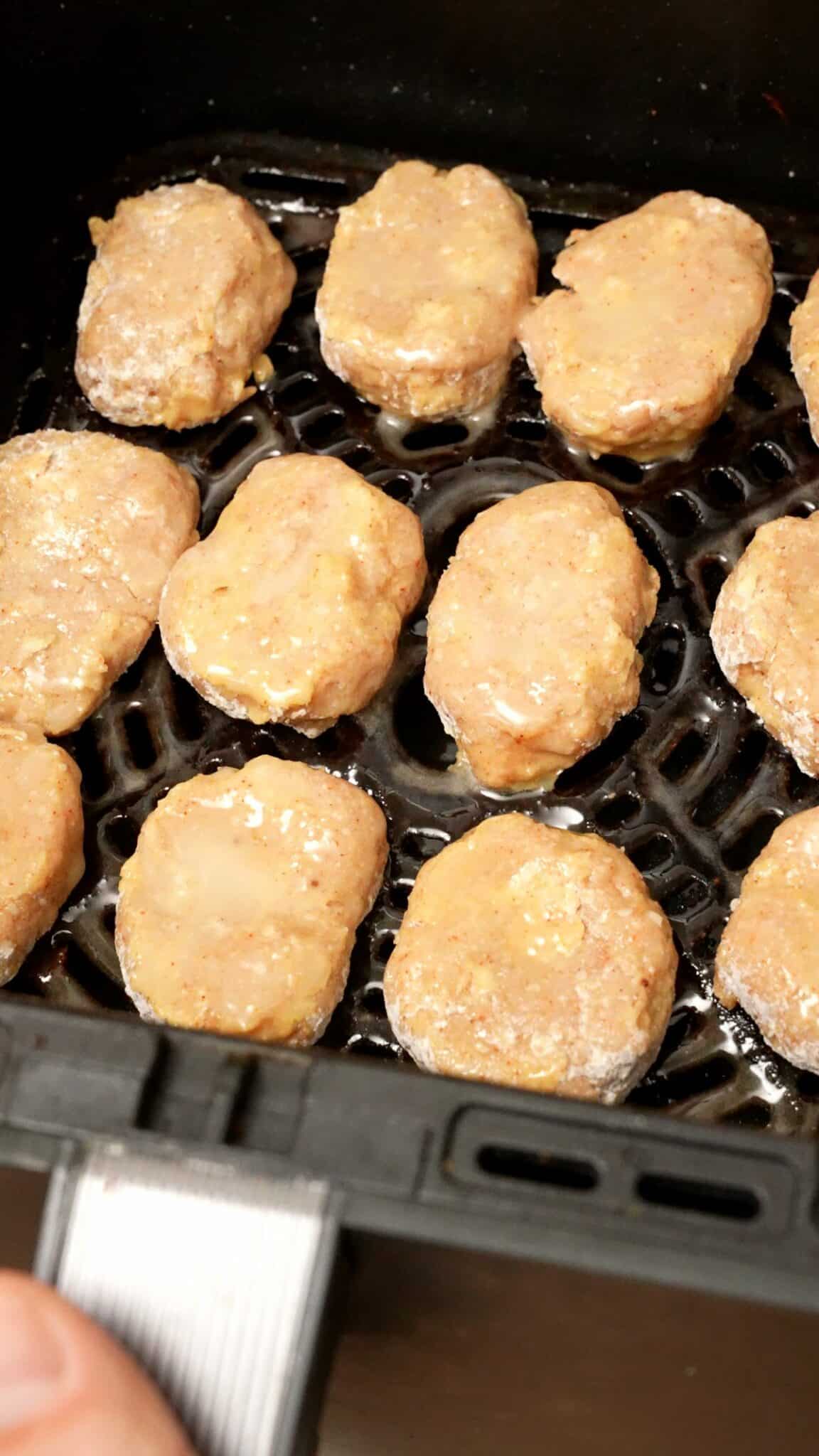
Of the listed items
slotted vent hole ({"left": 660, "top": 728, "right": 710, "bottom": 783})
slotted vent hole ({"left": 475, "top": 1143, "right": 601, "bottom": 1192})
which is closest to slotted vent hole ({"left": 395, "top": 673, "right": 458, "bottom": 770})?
slotted vent hole ({"left": 660, "top": 728, "right": 710, "bottom": 783})

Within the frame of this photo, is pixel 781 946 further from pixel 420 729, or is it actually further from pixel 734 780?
pixel 420 729

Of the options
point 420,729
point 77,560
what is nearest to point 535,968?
point 420,729

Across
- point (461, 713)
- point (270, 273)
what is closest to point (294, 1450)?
point (461, 713)

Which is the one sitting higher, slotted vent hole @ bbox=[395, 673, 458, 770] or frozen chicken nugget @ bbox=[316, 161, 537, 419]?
frozen chicken nugget @ bbox=[316, 161, 537, 419]

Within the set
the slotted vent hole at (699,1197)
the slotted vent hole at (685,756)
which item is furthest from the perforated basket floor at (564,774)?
the slotted vent hole at (699,1197)

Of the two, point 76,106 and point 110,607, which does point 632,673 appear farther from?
point 76,106

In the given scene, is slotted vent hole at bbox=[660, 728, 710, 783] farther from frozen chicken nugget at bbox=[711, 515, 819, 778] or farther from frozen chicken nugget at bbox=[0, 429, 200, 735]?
frozen chicken nugget at bbox=[0, 429, 200, 735]

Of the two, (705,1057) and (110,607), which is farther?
(110,607)
